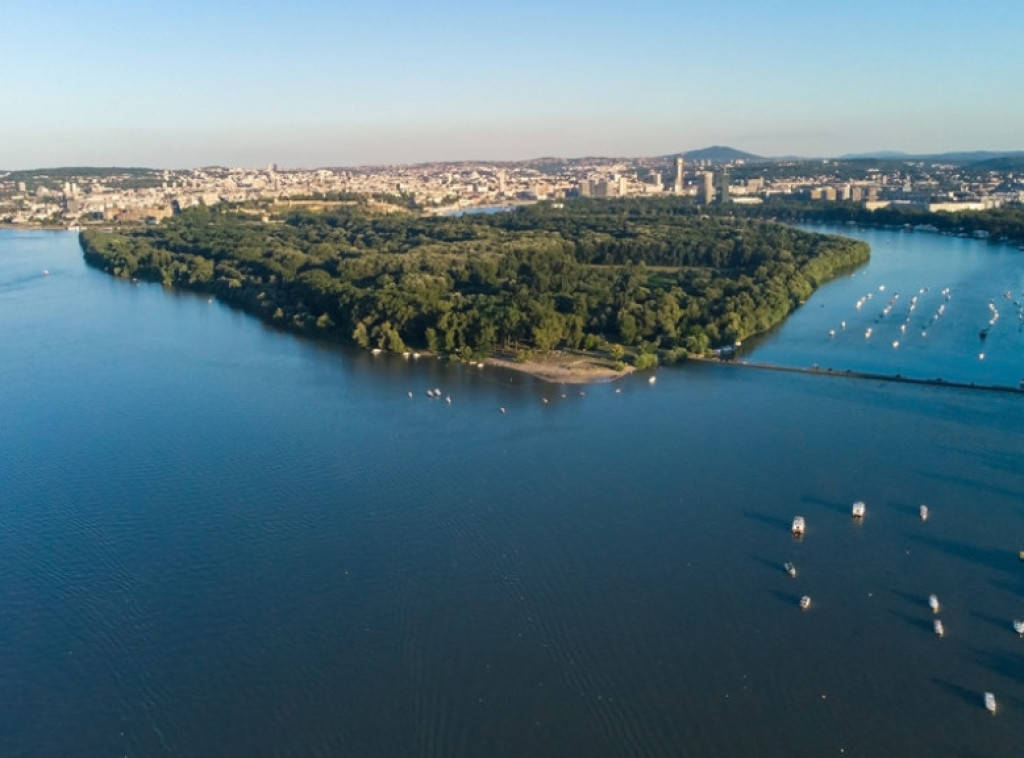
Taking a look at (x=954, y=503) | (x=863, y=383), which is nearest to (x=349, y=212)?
(x=863, y=383)

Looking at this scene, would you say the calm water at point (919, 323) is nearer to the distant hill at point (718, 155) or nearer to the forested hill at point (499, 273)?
the forested hill at point (499, 273)

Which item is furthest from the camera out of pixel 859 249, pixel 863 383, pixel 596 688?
pixel 859 249

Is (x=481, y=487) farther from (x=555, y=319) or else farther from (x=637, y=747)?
(x=555, y=319)

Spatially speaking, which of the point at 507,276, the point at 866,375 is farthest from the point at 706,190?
the point at 866,375

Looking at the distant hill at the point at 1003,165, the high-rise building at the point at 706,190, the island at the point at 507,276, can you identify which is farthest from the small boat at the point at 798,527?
the distant hill at the point at 1003,165

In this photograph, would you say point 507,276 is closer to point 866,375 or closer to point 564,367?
point 564,367

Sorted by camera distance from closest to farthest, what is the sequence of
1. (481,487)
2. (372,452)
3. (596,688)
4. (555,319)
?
(596,688) < (481,487) < (372,452) < (555,319)
